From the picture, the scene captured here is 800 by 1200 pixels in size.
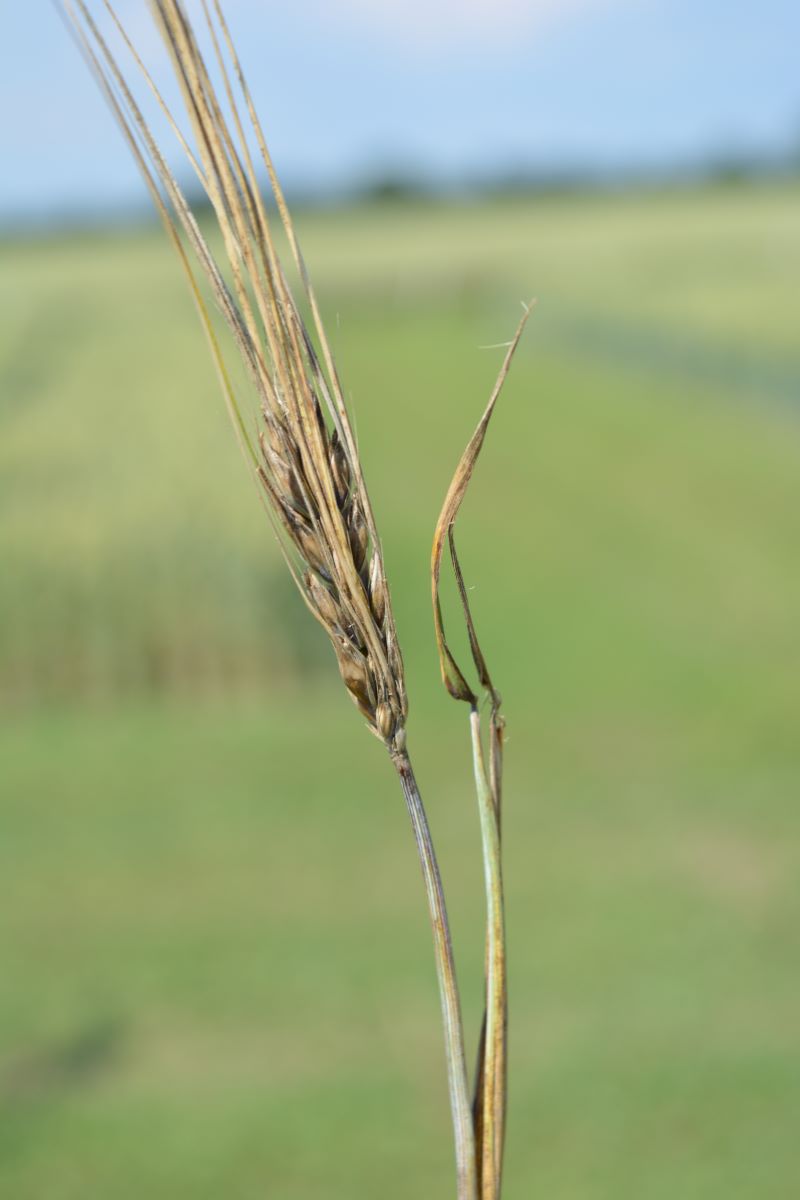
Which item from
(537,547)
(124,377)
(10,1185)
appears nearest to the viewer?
(10,1185)

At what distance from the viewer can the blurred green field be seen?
13.6 feet

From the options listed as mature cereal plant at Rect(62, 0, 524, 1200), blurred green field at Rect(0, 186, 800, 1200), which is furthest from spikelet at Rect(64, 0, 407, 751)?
blurred green field at Rect(0, 186, 800, 1200)

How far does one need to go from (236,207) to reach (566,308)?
32117 mm

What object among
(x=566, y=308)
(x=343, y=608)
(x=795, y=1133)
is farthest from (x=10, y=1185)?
(x=566, y=308)

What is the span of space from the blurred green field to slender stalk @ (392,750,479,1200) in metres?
3.47

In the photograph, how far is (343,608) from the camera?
59cm

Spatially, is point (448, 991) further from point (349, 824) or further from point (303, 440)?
point (349, 824)

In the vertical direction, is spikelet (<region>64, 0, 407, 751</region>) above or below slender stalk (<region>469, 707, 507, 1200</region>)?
above

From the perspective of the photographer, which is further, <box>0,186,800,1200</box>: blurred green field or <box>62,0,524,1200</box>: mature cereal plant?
<box>0,186,800,1200</box>: blurred green field

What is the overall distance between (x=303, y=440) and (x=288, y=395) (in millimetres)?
19

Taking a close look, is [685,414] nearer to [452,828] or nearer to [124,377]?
[124,377]

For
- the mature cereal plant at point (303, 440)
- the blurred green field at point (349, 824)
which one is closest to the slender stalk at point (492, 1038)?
the mature cereal plant at point (303, 440)

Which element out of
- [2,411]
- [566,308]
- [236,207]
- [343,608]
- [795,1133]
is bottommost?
[795,1133]

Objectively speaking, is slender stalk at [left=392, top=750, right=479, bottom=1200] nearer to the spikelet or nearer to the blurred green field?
the spikelet
